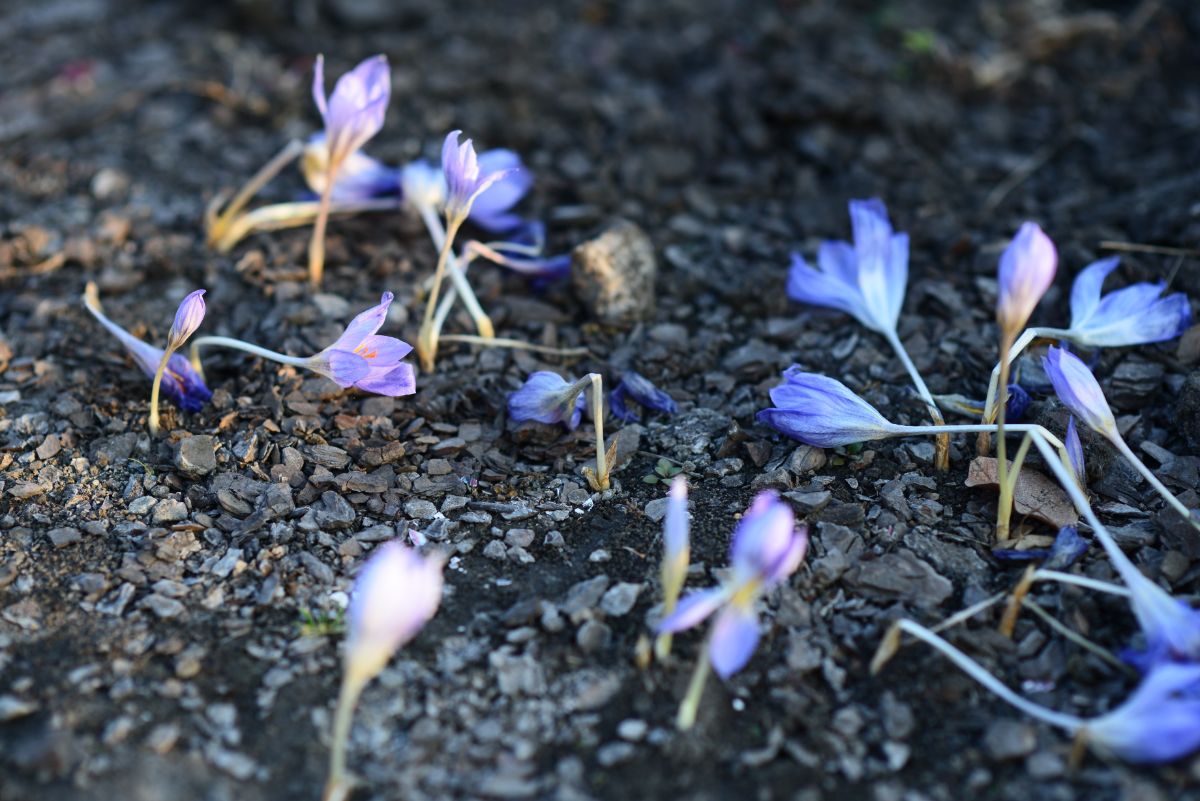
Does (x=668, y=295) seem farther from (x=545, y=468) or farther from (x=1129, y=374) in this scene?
(x=1129, y=374)

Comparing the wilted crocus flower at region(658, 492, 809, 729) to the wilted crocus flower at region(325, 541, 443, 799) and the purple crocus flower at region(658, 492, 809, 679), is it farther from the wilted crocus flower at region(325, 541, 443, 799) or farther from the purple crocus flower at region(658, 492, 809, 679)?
the wilted crocus flower at region(325, 541, 443, 799)

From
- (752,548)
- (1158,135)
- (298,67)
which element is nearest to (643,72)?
(298,67)

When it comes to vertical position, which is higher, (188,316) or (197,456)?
(188,316)

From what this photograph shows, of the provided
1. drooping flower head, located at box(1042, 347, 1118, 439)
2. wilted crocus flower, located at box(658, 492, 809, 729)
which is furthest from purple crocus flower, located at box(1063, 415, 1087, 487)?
wilted crocus flower, located at box(658, 492, 809, 729)

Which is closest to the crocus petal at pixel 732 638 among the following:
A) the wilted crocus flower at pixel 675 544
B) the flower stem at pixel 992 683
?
the wilted crocus flower at pixel 675 544

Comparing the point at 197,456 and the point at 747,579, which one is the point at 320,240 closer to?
the point at 197,456

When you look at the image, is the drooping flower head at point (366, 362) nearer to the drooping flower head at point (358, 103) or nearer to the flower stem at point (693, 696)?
the drooping flower head at point (358, 103)

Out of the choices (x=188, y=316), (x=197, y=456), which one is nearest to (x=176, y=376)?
(x=197, y=456)

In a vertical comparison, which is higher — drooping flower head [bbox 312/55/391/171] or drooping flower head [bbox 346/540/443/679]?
drooping flower head [bbox 312/55/391/171]
